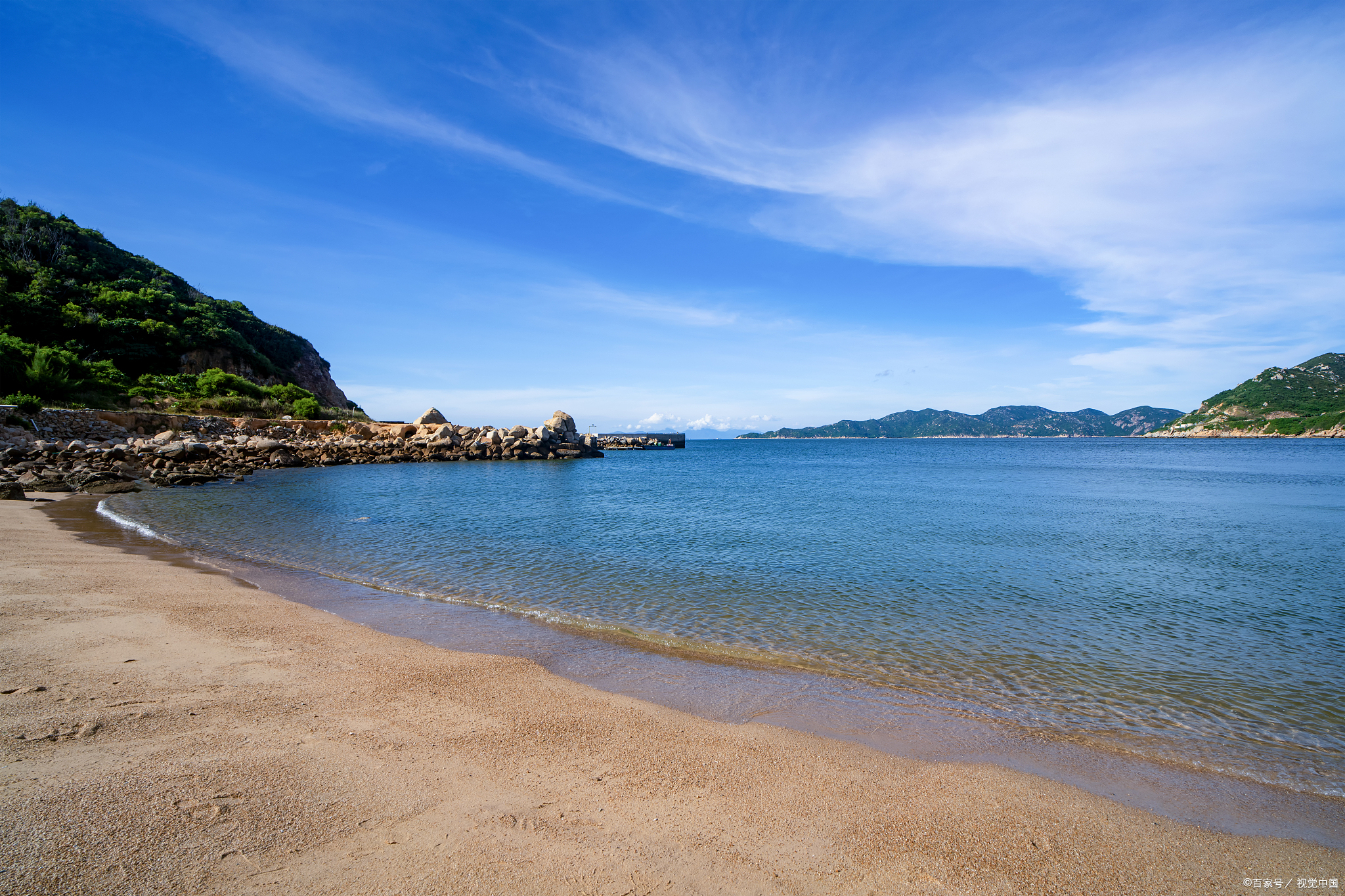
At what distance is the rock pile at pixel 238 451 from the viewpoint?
23.3 meters

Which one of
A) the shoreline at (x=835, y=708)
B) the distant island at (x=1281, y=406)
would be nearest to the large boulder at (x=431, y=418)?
the shoreline at (x=835, y=708)

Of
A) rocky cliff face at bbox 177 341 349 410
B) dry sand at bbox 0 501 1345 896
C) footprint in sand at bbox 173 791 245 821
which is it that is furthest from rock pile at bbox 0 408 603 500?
footprint in sand at bbox 173 791 245 821

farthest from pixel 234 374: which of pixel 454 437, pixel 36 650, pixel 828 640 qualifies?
pixel 828 640

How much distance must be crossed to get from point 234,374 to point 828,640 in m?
58.8

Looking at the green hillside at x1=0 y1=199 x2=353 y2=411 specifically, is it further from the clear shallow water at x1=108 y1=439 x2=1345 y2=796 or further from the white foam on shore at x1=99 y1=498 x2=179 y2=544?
the white foam on shore at x1=99 y1=498 x2=179 y2=544

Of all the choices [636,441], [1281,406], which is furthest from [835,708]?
[1281,406]

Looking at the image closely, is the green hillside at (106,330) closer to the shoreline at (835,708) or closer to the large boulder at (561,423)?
the large boulder at (561,423)

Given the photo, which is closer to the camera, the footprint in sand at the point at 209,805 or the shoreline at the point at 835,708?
the footprint in sand at the point at 209,805

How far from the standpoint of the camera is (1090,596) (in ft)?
34.9

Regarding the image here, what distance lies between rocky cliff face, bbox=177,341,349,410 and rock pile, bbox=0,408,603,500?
39.7 ft

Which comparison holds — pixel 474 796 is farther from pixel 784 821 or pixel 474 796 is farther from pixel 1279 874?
pixel 1279 874

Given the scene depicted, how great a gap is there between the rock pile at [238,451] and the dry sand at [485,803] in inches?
826

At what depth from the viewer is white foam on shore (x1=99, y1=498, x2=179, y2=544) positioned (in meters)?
14.3

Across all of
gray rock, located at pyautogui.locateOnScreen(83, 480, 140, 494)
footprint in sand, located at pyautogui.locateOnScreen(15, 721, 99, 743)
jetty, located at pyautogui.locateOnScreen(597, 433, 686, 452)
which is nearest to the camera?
footprint in sand, located at pyautogui.locateOnScreen(15, 721, 99, 743)
